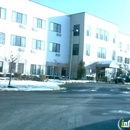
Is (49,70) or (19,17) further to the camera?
(49,70)

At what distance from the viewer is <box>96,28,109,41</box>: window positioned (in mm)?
46562

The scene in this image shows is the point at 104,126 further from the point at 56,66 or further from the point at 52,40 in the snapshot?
the point at 52,40

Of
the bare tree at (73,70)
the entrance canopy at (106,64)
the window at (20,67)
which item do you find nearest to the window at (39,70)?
the window at (20,67)

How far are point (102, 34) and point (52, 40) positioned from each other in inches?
463

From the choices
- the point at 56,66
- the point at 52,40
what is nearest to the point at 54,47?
the point at 52,40

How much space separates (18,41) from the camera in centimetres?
3500

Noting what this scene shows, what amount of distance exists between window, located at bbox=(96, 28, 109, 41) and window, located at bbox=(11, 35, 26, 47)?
16080mm

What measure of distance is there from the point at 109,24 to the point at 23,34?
20.5 m

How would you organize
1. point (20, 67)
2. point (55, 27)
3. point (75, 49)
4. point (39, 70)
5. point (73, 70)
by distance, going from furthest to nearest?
point (75, 49) → point (73, 70) → point (55, 27) → point (39, 70) → point (20, 67)

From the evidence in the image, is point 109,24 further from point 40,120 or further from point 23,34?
point 40,120

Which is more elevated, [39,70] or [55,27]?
[55,27]

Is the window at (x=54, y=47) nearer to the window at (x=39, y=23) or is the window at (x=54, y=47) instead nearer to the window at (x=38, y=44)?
the window at (x=38, y=44)

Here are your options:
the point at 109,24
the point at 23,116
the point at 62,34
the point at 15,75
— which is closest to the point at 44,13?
the point at 62,34

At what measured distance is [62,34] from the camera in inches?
1661
